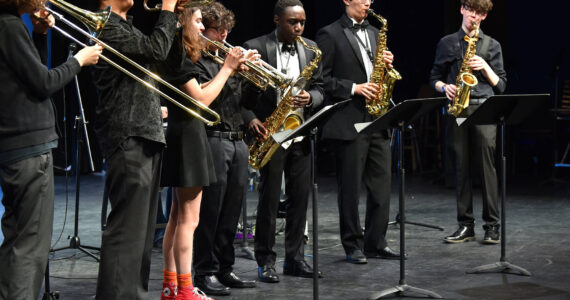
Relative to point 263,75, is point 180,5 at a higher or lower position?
higher

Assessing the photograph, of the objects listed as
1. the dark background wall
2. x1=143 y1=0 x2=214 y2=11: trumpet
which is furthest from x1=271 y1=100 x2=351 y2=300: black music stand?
the dark background wall

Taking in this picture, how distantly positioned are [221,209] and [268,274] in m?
0.54

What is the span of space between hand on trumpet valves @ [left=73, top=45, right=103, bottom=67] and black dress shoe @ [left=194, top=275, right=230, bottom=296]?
5.42 feet

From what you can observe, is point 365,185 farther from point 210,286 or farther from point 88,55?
point 88,55

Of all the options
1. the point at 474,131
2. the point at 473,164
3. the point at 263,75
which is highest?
the point at 263,75

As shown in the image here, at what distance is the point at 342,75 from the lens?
17.3ft

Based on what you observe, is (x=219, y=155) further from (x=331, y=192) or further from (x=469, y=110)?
(x=331, y=192)

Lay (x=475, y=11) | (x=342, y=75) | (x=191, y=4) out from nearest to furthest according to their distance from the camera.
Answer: (x=191, y=4), (x=342, y=75), (x=475, y=11)

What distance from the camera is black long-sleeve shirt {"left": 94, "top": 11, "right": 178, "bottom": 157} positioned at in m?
3.32

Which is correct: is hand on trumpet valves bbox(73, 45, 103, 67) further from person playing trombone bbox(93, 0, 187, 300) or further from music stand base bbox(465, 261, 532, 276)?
music stand base bbox(465, 261, 532, 276)

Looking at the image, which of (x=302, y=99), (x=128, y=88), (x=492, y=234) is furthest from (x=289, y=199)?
(x=492, y=234)

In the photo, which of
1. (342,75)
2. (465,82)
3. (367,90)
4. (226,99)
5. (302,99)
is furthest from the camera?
(465,82)

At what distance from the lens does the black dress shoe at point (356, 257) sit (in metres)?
5.15

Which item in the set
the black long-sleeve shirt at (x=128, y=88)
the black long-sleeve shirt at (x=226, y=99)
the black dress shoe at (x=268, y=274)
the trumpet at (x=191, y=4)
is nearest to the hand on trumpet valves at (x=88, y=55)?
the black long-sleeve shirt at (x=128, y=88)
